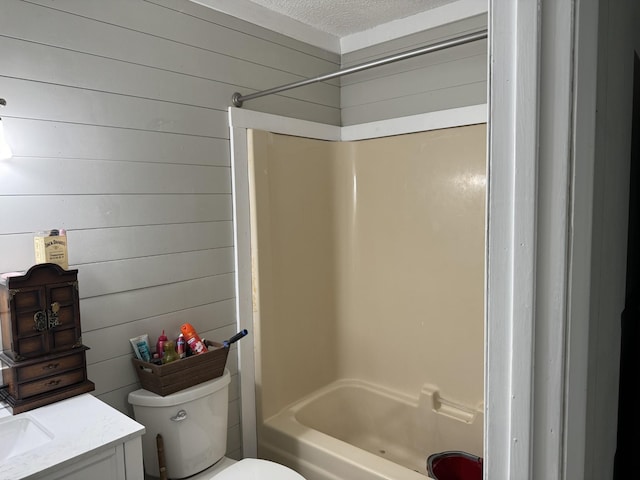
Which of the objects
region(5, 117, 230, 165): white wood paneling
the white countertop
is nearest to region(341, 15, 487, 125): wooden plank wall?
region(5, 117, 230, 165): white wood paneling

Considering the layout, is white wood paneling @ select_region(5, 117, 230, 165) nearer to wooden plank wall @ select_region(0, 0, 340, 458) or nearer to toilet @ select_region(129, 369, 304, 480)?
wooden plank wall @ select_region(0, 0, 340, 458)

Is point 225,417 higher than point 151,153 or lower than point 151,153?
lower

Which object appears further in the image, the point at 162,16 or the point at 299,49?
the point at 299,49

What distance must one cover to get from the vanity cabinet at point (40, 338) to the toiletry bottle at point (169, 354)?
0.32 m

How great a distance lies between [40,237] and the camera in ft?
4.87

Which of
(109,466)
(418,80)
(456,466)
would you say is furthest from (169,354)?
(418,80)

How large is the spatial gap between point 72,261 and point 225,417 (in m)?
0.87

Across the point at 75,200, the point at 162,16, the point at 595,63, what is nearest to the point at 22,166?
the point at 75,200

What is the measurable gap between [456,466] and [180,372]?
1.27 metres

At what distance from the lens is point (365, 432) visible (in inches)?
103

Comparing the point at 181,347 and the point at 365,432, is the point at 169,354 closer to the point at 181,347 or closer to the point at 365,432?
the point at 181,347

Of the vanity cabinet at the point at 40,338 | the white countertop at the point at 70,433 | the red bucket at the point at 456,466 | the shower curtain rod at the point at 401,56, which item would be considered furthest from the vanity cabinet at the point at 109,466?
the shower curtain rod at the point at 401,56

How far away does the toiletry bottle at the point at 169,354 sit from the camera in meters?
1.83

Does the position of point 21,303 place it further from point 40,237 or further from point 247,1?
point 247,1
